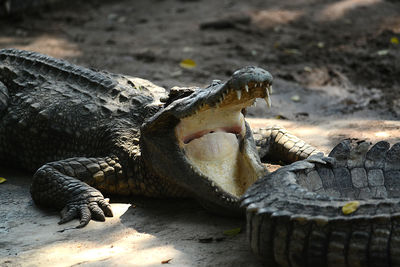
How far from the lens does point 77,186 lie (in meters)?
3.69

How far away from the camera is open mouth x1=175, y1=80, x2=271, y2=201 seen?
11.0 ft

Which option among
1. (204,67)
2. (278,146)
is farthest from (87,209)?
(204,67)

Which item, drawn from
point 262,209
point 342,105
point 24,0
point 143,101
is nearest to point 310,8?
point 342,105

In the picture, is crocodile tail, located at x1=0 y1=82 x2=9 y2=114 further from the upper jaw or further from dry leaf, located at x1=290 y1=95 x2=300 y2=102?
dry leaf, located at x1=290 y1=95 x2=300 y2=102

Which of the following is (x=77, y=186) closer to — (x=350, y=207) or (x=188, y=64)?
(x=350, y=207)

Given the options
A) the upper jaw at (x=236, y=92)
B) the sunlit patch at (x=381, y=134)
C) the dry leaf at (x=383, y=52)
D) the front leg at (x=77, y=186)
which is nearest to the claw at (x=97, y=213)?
the front leg at (x=77, y=186)

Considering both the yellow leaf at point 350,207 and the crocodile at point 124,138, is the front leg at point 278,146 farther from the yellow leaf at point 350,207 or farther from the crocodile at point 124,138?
the yellow leaf at point 350,207

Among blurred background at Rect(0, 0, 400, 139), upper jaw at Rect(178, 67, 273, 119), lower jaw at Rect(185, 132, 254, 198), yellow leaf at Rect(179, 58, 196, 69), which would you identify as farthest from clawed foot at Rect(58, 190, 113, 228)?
yellow leaf at Rect(179, 58, 196, 69)

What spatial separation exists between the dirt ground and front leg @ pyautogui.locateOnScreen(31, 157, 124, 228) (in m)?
0.10

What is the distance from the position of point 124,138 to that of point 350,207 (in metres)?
1.97

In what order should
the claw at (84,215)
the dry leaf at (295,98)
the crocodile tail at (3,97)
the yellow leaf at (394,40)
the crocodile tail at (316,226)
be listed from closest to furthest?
→ 1. the crocodile tail at (316,226)
2. the claw at (84,215)
3. the crocodile tail at (3,97)
4. the dry leaf at (295,98)
5. the yellow leaf at (394,40)

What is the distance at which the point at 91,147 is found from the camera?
13.5 feet

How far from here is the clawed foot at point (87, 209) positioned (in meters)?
3.48

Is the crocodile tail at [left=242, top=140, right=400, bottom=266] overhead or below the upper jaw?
below
